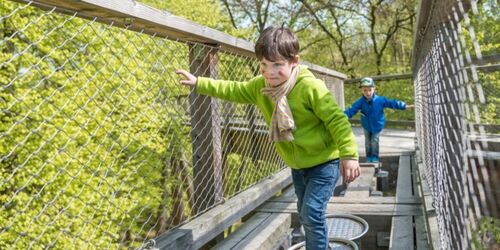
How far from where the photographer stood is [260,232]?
302 centimetres

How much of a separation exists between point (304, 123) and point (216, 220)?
0.86 metres

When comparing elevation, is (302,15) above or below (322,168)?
above

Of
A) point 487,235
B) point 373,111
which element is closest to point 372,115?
point 373,111

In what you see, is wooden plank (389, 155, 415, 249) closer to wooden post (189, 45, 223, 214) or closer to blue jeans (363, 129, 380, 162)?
wooden post (189, 45, 223, 214)

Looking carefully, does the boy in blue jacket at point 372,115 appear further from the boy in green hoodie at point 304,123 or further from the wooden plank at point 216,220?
the boy in green hoodie at point 304,123

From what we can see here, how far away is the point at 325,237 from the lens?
238cm

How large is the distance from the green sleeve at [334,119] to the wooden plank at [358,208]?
139cm

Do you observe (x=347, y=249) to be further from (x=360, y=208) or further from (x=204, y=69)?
(x=204, y=69)

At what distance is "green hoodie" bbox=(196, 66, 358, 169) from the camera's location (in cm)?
215

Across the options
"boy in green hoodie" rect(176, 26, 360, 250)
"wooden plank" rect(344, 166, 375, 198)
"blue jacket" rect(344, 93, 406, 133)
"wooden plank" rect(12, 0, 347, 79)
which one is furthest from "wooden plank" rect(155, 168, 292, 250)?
"blue jacket" rect(344, 93, 406, 133)

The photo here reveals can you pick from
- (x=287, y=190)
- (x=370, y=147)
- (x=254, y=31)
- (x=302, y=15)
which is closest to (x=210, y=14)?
(x=254, y=31)

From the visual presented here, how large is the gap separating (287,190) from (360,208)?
849 millimetres

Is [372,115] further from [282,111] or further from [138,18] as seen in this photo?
[138,18]

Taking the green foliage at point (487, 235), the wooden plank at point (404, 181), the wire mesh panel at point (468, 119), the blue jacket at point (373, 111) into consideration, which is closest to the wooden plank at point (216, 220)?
the wooden plank at point (404, 181)
